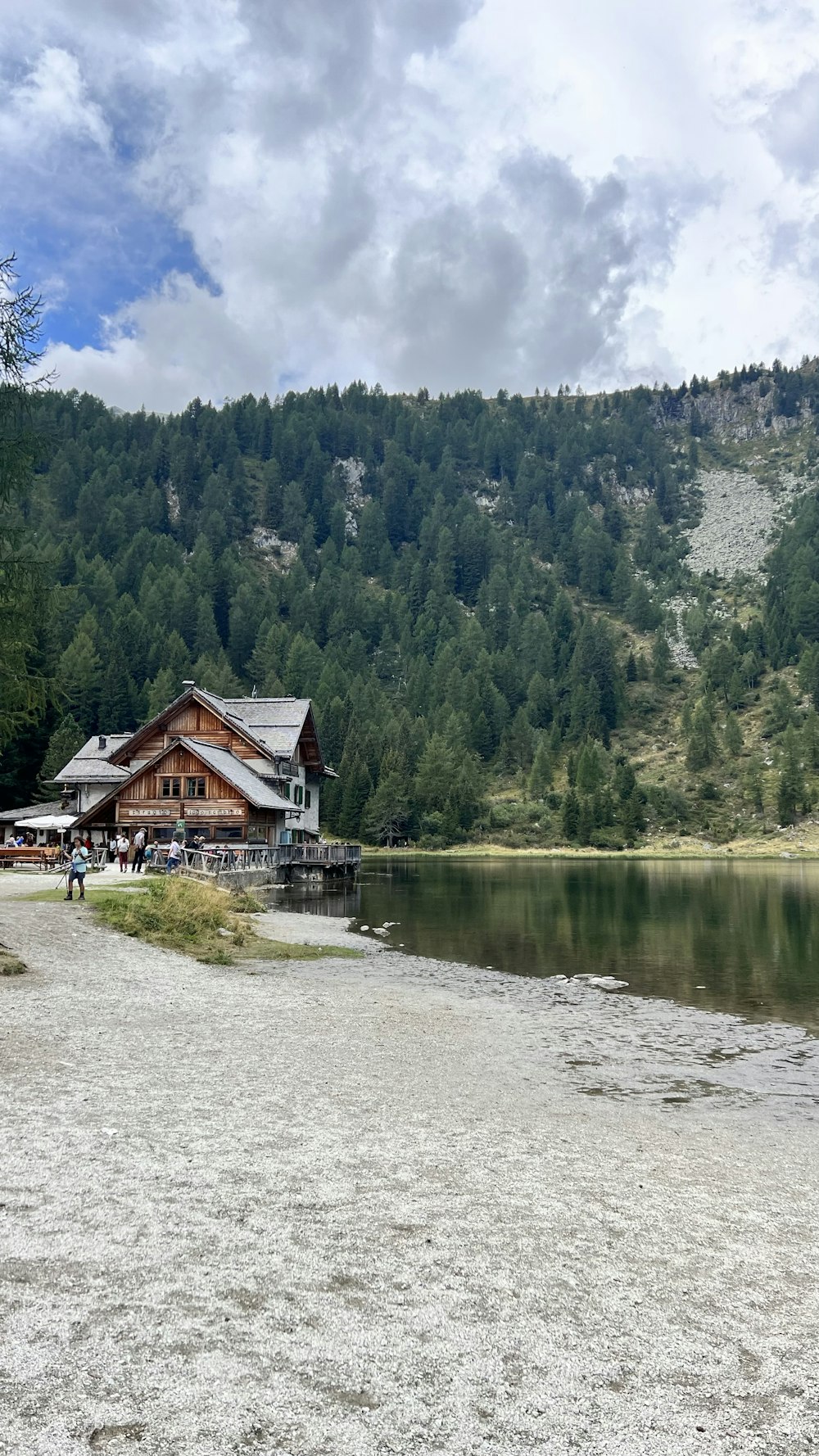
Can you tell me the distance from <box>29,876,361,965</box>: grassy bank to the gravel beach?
1123cm

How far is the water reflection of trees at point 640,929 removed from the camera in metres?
24.7

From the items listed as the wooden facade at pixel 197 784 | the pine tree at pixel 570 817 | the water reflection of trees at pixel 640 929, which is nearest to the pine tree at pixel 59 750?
the wooden facade at pixel 197 784

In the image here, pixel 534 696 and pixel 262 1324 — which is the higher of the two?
pixel 534 696

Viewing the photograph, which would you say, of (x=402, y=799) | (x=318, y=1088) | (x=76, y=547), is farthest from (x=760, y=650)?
(x=318, y=1088)

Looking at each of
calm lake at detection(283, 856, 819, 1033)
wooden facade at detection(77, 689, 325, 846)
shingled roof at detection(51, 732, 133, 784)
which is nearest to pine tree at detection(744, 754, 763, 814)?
calm lake at detection(283, 856, 819, 1033)

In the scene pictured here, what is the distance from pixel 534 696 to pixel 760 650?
1853 inches

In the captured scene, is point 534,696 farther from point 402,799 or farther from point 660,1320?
point 660,1320

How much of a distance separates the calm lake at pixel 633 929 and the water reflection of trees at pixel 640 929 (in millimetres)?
70

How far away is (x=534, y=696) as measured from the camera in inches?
7067

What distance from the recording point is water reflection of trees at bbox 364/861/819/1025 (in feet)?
81.1

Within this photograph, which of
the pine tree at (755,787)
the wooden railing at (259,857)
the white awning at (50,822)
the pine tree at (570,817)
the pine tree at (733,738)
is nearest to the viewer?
the wooden railing at (259,857)

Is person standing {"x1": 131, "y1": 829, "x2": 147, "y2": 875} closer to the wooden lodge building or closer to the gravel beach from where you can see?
the wooden lodge building

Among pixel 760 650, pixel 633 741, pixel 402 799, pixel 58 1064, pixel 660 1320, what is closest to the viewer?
pixel 660 1320

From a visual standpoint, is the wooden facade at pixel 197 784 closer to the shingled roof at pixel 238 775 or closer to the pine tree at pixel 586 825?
the shingled roof at pixel 238 775
